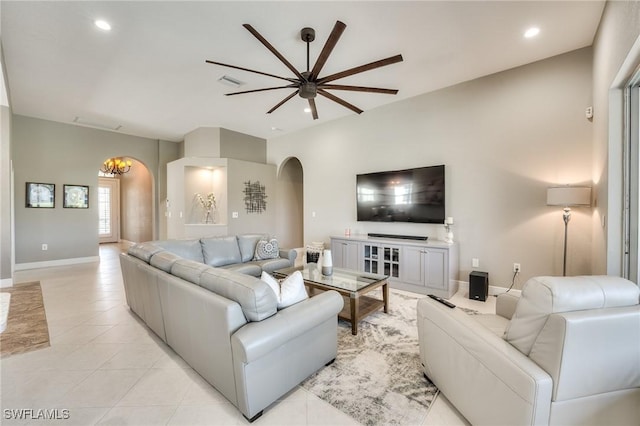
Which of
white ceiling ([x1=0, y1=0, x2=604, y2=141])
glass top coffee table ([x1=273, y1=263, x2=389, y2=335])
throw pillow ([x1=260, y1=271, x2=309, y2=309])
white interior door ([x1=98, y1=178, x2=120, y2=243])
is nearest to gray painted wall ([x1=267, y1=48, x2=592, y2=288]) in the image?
white ceiling ([x1=0, y1=0, x2=604, y2=141])

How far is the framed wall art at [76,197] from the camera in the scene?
19.9 ft

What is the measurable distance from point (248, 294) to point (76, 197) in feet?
22.5

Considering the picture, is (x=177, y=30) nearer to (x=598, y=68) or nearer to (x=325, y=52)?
(x=325, y=52)

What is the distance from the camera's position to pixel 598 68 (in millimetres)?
2811

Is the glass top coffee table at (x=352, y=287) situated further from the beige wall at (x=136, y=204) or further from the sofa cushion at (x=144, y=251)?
the beige wall at (x=136, y=204)

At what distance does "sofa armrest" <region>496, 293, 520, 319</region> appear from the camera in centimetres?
202

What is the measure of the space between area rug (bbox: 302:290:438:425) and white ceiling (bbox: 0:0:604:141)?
10.2ft

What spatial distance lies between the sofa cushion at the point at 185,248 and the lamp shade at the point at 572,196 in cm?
453

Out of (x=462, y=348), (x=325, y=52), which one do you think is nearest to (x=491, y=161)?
(x=325, y=52)

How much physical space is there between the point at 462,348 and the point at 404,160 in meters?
→ 3.63

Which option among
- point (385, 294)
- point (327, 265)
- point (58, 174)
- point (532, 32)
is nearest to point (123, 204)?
point (58, 174)

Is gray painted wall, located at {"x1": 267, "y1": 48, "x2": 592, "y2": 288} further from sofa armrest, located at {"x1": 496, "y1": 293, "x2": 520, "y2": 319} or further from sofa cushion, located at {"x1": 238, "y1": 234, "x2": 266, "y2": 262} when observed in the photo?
sofa cushion, located at {"x1": 238, "y1": 234, "x2": 266, "y2": 262}

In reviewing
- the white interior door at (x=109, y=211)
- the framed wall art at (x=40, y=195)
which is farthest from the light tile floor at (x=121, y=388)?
the white interior door at (x=109, y=211)

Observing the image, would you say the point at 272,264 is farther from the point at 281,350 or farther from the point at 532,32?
the point at 532,32
